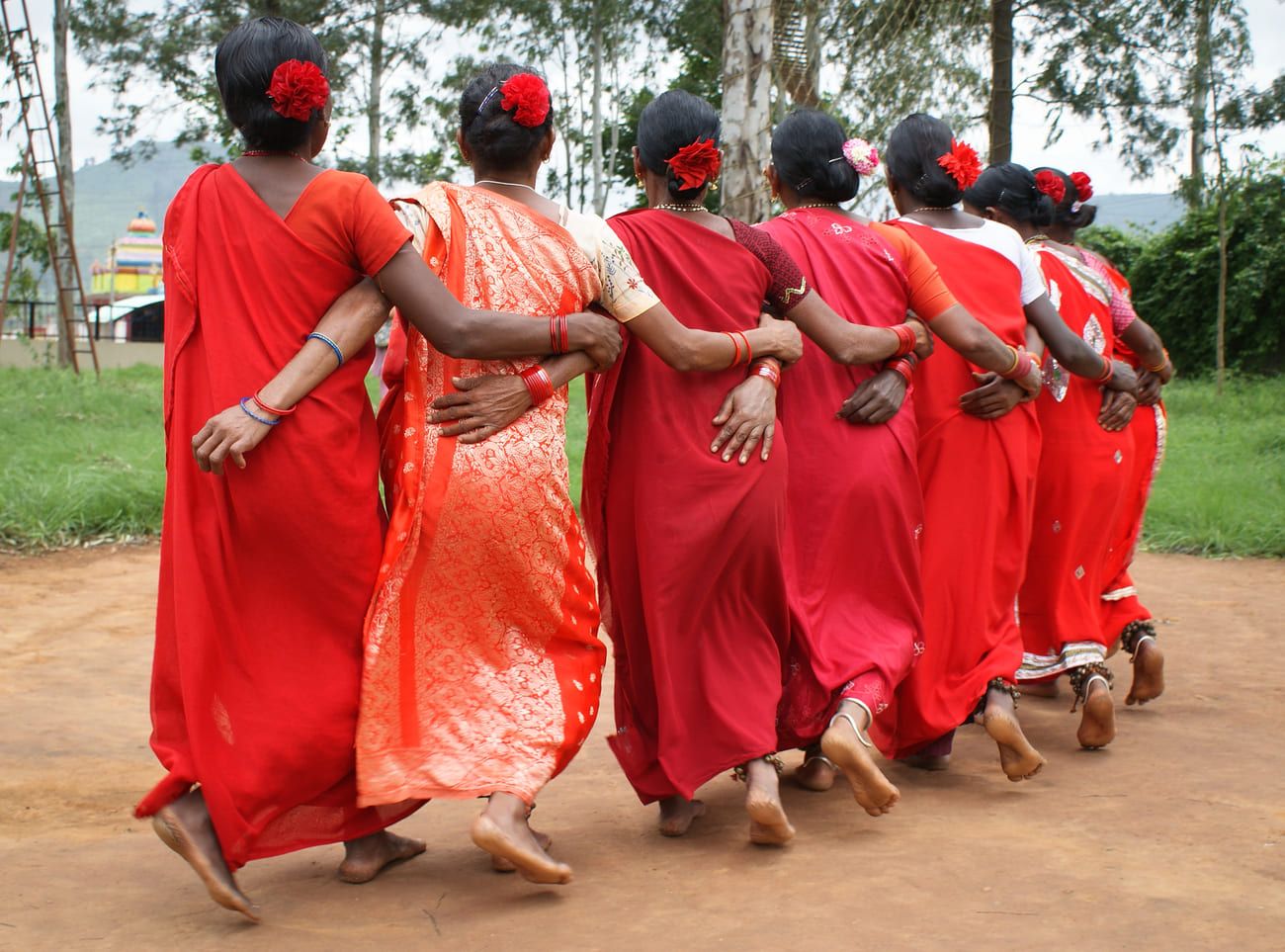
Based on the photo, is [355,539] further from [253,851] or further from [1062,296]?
[1062,296]

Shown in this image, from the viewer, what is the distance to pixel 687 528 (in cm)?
356

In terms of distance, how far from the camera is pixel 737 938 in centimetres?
288

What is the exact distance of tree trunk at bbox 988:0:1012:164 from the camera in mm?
14016

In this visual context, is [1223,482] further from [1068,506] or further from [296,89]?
[296,89]

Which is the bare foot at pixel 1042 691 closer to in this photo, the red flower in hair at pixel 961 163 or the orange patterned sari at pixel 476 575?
the red flower in hair at pixel 961 163

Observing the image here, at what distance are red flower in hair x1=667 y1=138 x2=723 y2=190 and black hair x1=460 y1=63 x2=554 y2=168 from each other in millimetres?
377

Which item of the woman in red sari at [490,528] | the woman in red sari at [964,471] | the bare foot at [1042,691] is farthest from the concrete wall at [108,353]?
the woman in red sari at [490,528]

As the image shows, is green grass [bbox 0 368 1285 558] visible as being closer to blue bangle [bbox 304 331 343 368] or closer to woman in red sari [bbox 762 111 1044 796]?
woman in red sari [bbox 762 111 1044 796]

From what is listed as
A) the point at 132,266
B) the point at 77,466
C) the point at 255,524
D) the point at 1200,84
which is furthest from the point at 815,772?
the point at 132,266

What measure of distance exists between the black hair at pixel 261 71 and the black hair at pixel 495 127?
40 centimetres

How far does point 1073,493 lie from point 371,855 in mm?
2884

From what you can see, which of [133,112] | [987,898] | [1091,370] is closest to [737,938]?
[987,898]

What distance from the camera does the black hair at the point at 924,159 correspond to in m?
4.31

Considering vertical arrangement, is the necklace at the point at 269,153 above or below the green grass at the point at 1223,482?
above
